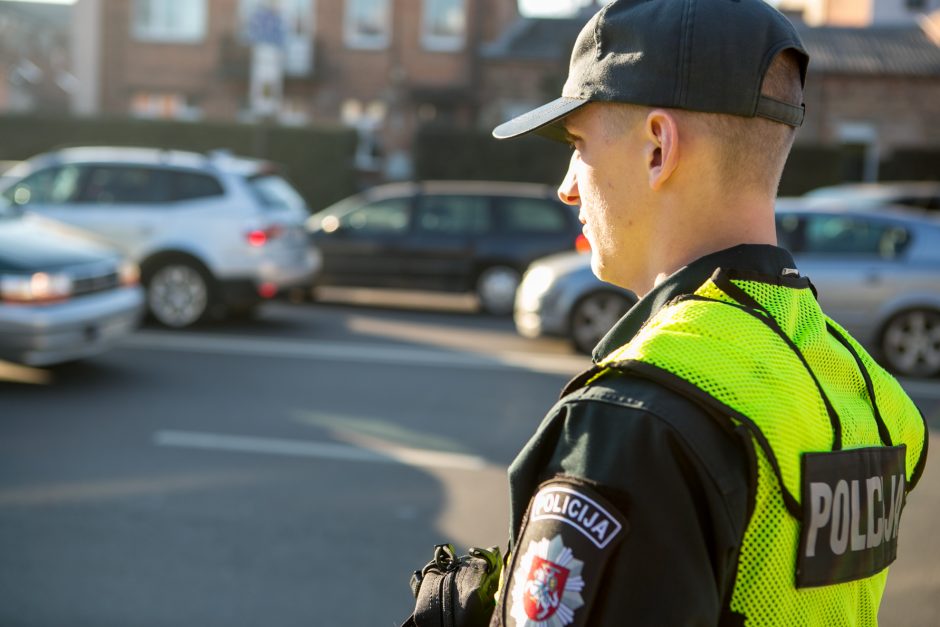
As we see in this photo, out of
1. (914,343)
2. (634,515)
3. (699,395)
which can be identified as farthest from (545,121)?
(914,343)

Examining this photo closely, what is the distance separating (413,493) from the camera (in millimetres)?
6340

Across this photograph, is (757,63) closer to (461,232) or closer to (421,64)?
(461,232)

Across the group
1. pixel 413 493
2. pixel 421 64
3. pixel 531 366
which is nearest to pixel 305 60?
pixel 421 64

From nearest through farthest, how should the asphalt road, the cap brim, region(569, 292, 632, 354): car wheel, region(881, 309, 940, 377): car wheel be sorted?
the cap brim, the asphalt road, region(881, 309, 940, 377): car wheel, region(569, 292, 632, 354): car wheel

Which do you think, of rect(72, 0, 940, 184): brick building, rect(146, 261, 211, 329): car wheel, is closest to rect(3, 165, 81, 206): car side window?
rect(146, 261, 211, 329): car wheel

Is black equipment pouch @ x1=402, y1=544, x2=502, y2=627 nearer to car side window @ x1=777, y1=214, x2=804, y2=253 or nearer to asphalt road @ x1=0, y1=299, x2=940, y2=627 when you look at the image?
asphalt road @ x1=0, y1=299, x2=940, y2=627

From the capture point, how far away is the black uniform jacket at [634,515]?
1.21 meters

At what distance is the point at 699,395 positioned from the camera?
1.25 metres

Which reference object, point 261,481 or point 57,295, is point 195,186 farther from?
point 261,481

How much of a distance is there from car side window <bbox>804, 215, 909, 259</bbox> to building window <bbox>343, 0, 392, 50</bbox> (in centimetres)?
2442

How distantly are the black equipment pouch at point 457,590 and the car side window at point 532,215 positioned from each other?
42.5ft

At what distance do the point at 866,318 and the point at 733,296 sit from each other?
9.82 metres

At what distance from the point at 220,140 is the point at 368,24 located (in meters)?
8.26

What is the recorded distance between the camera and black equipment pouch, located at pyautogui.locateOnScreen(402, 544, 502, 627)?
149 centimetres
